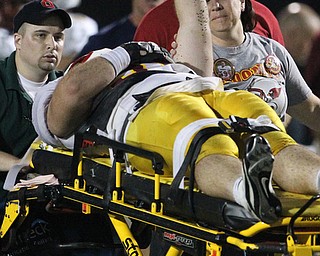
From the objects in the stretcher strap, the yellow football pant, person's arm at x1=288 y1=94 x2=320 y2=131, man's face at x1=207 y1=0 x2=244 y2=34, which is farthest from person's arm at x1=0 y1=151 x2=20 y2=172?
person's arm at x1=288 y1=94 x2=320 y2=131

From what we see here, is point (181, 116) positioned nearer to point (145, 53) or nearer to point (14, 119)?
point (145, 53)

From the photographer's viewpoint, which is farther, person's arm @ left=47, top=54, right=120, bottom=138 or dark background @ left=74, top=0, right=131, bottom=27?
dark background @ left=74, top=0, right=131, bottom=27

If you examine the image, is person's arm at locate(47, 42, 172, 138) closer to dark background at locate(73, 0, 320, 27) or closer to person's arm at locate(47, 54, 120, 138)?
person's arm at locate(47, 54, 120, 138)

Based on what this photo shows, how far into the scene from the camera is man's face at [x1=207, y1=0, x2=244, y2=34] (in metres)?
4.14

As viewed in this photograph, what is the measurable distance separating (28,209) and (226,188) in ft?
3.78

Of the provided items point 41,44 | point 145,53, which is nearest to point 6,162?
point 41,44

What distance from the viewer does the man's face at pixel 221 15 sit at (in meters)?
4.14

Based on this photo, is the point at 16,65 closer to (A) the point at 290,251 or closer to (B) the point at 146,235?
(B) the point at 146,235

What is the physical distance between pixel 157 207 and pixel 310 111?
1556 mm

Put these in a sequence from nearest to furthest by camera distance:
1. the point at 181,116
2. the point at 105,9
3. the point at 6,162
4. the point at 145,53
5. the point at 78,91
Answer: the point at 181,116 → the point at 78,91 → the point at 145,53 → the point at 6,162 → the point at 105,9

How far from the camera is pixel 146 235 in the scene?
3688mm

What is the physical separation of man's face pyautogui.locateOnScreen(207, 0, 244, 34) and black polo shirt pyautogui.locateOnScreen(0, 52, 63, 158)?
86 cm

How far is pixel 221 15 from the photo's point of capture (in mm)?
4145

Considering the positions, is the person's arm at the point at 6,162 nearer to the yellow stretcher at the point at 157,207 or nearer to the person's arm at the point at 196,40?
the yellow stretcher at the point at 157,207
